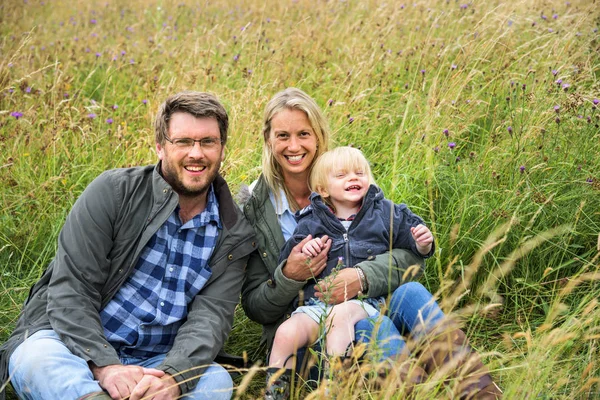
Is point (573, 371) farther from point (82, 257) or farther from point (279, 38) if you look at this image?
point (279, 38)

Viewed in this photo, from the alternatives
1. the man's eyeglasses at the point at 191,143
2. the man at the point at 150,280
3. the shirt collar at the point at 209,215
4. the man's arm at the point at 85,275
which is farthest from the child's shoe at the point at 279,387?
the man's eyeglasses at the point at 191,143

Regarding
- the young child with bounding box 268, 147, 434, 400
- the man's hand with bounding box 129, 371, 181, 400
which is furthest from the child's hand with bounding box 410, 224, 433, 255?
the man's hand with bounding box 129, 371, 181, 400

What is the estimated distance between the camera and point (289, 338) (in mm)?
2832

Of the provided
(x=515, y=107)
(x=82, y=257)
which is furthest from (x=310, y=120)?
(x=515, y=107)

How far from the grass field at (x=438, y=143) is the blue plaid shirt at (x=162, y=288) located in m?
0.59

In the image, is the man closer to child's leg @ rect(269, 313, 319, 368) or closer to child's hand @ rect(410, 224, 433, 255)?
child's leg @ rect(269, 313, 319, 368)

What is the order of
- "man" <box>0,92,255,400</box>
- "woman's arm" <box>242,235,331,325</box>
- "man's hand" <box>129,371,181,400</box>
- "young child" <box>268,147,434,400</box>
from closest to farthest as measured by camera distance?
1. "man's hand" <box>129,371,181,400</box>
2. "man" <box>0,92,255,400</box>
3. "woman's arm" <box>242,235,331,325</box>
4. "young child" <box>268,147,434,400</box>

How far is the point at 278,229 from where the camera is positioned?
10.9 feet

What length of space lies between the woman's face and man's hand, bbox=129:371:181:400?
126 centimetres

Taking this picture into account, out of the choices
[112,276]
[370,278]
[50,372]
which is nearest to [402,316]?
[370,278]

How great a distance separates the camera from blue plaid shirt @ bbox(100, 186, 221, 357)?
9.55 feet

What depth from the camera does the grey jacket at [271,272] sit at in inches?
119

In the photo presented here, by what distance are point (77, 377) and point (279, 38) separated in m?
4.39

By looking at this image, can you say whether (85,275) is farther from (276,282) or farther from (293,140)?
A: (293,140)
